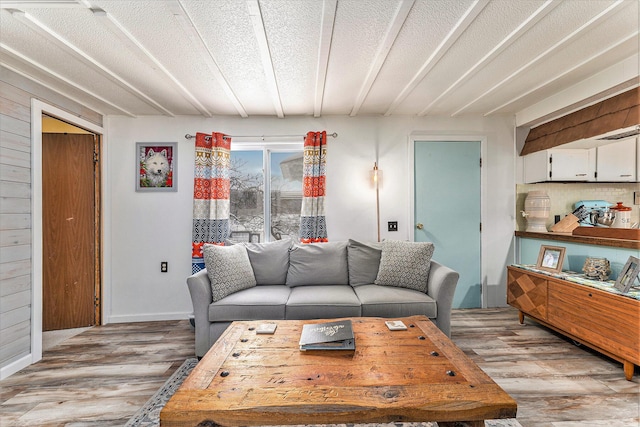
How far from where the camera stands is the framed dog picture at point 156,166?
11.3 feet

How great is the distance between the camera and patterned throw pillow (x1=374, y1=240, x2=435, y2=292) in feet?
8.95

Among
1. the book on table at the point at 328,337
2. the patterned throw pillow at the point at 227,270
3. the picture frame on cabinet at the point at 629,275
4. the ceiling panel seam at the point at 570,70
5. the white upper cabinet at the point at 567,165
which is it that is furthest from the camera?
the white upper cabinet at the point at 567,165

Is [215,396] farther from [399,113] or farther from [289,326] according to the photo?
[399,113]

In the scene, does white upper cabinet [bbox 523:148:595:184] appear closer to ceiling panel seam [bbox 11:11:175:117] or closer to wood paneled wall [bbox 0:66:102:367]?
ceiling panel seam [bbox 11:11:175:117]

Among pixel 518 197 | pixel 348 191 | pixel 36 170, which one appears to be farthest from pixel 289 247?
pixel 518 197

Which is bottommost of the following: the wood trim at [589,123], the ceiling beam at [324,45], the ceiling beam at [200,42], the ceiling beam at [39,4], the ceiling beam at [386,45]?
the wood trim at [589,123]

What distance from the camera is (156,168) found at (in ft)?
11.3

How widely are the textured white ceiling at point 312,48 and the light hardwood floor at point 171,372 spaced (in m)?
2.25

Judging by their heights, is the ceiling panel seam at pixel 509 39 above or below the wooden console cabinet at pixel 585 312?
above

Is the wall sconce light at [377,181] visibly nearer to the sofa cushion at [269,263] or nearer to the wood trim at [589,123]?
the sofa cushion at [269,263]

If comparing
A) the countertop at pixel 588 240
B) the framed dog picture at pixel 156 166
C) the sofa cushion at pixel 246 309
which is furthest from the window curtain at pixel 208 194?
the countertop at pixel 588 240

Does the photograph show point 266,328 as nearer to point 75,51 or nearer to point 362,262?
point 362,262

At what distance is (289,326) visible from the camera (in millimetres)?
1896

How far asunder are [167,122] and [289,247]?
205 centimetres
